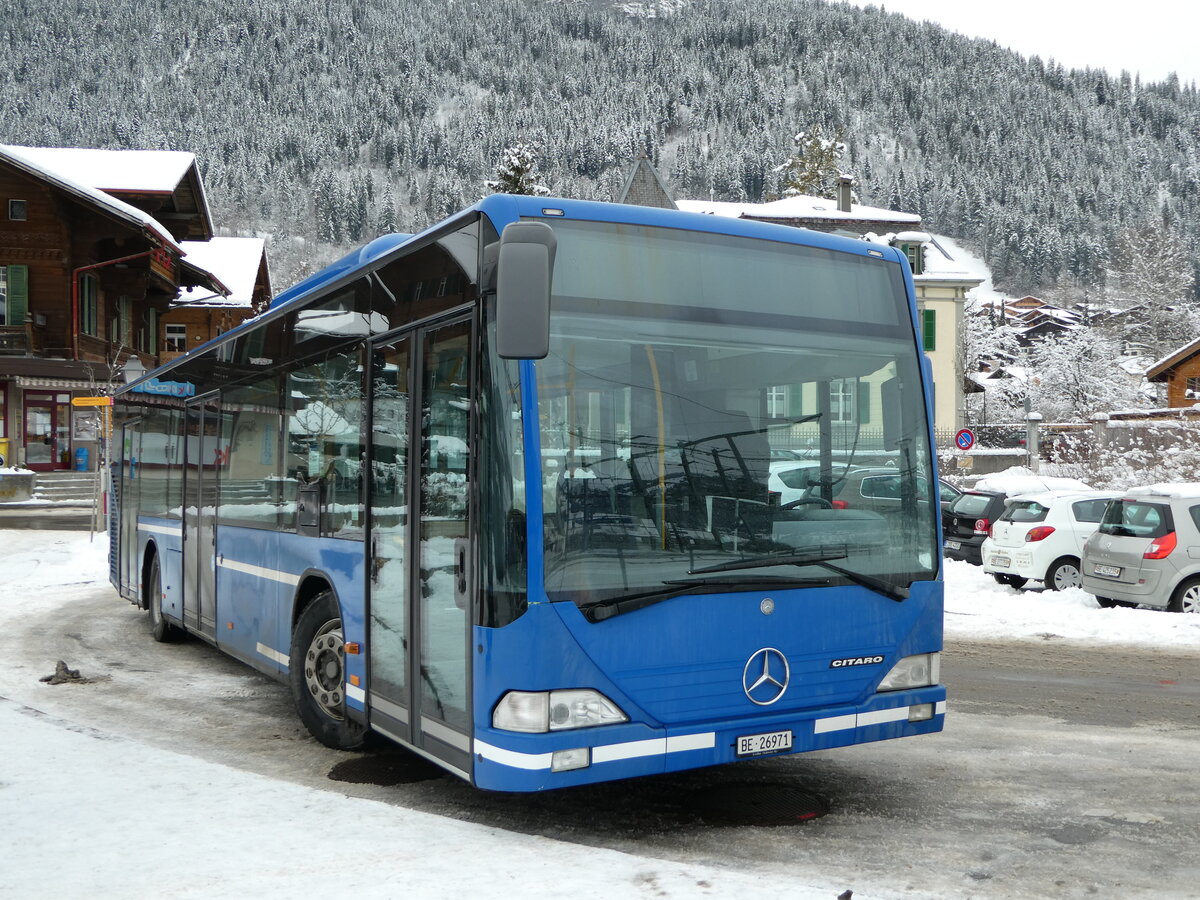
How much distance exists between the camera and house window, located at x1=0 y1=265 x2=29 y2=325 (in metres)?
39.7

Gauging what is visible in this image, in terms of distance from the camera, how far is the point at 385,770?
22.6ft

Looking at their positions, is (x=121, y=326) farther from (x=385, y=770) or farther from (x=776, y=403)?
(x=776, y=403)

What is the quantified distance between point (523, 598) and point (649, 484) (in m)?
0.73

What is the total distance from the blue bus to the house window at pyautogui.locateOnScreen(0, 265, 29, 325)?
37.5 meters

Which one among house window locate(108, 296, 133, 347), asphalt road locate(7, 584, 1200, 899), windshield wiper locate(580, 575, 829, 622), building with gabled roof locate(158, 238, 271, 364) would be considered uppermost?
building with gabled roof locate(158, 238, 271, 364)

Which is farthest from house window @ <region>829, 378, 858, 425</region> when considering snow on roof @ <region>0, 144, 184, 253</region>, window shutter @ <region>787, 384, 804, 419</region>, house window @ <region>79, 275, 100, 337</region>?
house window @ <region>79, 275, 100, 337</region>

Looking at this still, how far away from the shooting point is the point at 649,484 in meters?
5.20

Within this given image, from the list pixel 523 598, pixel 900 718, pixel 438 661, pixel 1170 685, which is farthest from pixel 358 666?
pixel 1170 685

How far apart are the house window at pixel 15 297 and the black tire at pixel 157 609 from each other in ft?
103

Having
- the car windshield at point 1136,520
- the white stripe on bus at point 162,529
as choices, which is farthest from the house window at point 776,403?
the car windshield at point 1136,520

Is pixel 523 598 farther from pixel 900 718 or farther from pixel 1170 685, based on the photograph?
pixel 1170 685

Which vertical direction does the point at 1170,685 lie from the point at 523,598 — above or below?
below

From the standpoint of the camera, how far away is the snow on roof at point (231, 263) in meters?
52.1

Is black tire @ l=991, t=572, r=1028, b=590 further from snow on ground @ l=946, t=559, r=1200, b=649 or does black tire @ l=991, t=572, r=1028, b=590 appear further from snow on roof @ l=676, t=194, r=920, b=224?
snow on roof @ l=676, t=194, r=920, b=224
